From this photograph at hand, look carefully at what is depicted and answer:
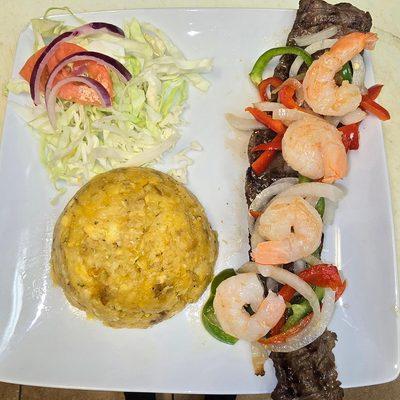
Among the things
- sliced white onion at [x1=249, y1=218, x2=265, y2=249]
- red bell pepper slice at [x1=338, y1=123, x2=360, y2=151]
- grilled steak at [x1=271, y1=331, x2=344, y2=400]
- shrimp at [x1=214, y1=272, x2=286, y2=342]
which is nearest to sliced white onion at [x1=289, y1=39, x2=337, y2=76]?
red bell pepper slice at [x1=338, y1=123, x2=360, y2=151]

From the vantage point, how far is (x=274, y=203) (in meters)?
2.62

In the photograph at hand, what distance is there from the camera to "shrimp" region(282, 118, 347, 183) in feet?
8.67

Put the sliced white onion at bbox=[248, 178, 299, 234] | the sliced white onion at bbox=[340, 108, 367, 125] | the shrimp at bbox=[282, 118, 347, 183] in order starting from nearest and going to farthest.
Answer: the shrimp at bbox=[282, 118, 347, 183] < the sliced white onion at bbox=[248, 178, 299, 234] < the sliced white onion at bbox=[340, 108, 367, 125]

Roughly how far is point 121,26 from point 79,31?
0.90ft

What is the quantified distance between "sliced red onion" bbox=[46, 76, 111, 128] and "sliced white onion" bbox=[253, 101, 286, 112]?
2.89ft

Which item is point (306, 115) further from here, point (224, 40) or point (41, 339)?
point (41, 339)

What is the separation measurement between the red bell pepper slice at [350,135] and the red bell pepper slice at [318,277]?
74 cm

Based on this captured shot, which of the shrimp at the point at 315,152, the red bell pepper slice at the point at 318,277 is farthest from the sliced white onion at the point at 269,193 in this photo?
the red bell pepper slice at the point at 318,277

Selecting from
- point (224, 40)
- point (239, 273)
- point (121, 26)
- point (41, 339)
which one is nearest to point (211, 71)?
point (224, 40)

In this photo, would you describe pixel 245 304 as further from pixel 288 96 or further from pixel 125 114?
pixel 125 114

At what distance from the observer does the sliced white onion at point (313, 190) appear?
2664mm

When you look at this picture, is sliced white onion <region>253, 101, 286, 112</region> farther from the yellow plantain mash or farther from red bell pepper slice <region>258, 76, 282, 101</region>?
the yellow plantain mash

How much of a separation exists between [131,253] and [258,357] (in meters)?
0.86

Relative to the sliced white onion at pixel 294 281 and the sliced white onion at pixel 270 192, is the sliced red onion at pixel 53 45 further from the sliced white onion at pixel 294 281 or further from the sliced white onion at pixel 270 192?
the sliced white onion at pixel 294 281
